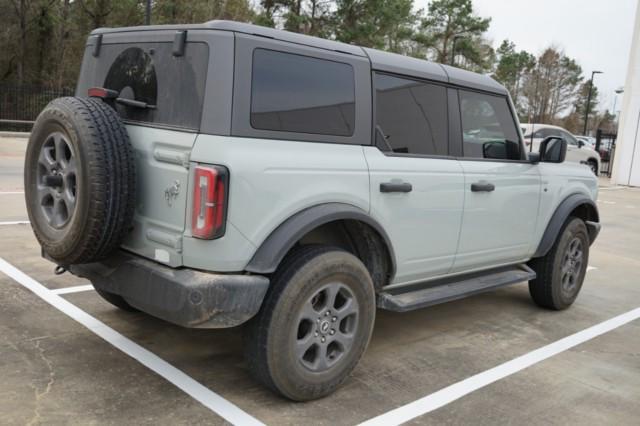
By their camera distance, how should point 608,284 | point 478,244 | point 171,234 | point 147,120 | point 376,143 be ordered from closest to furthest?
point 171,234
point 147,120
point 376,143
point 478,244
point 608,284

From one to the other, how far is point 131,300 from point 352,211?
1.30 metres

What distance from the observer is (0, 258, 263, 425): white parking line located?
3.21 meters

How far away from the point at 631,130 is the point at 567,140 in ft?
10.1

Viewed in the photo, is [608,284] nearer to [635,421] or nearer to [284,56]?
[635,421]

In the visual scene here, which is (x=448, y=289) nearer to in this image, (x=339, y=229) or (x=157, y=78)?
(x=339, y=229)

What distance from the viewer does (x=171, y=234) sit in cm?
312

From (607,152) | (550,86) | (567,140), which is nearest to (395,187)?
(567,140)

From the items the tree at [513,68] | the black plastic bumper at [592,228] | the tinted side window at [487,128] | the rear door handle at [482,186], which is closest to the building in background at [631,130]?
the black plastic bumper at [592,228]

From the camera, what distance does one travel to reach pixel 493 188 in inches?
179

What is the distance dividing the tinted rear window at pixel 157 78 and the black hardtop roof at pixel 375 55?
0.39 ft

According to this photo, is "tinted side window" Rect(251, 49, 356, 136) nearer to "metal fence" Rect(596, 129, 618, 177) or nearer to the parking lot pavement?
the parking lot pavement

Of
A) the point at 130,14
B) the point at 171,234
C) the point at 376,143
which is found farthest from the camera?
the point at 130,14

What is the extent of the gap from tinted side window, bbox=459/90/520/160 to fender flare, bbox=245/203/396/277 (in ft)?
4.92

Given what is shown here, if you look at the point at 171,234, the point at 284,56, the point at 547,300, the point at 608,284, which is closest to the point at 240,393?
the point at 171,234
